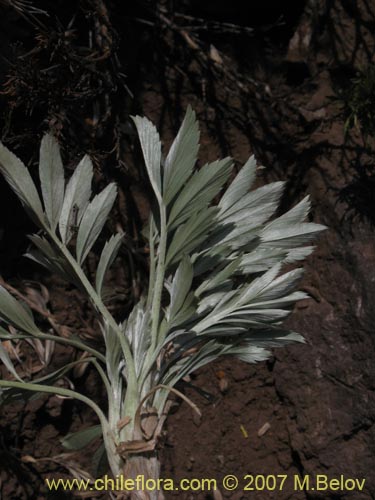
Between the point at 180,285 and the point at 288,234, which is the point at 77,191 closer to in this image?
the point at 180,285

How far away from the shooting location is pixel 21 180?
1198mm

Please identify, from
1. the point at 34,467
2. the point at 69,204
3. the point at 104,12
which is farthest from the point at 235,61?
the point at 34,467

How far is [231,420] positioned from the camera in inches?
63.7

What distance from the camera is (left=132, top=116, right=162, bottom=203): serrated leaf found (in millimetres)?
1265

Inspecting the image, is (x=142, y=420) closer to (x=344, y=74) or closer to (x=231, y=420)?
(x=231, y=420)

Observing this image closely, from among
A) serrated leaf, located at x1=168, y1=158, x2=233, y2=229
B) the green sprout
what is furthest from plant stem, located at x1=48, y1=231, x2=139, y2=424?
the green sprout

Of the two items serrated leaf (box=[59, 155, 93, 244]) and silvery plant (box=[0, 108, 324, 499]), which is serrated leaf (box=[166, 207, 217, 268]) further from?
serrated leaf (box=[59, 155, 93, 244])

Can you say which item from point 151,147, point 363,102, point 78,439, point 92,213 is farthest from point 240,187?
point 78,439

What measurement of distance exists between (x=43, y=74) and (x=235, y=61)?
593 millimetres

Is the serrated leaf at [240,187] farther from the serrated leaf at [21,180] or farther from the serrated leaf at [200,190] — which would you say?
the serrated leaf at [21,180]

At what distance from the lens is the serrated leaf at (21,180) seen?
1172 mm

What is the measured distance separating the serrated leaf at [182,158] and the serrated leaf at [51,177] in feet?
0.72

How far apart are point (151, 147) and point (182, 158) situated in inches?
2.7

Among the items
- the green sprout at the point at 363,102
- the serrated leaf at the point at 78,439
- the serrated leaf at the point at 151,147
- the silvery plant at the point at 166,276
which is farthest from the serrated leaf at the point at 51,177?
the green sprout at the point at 363,102
